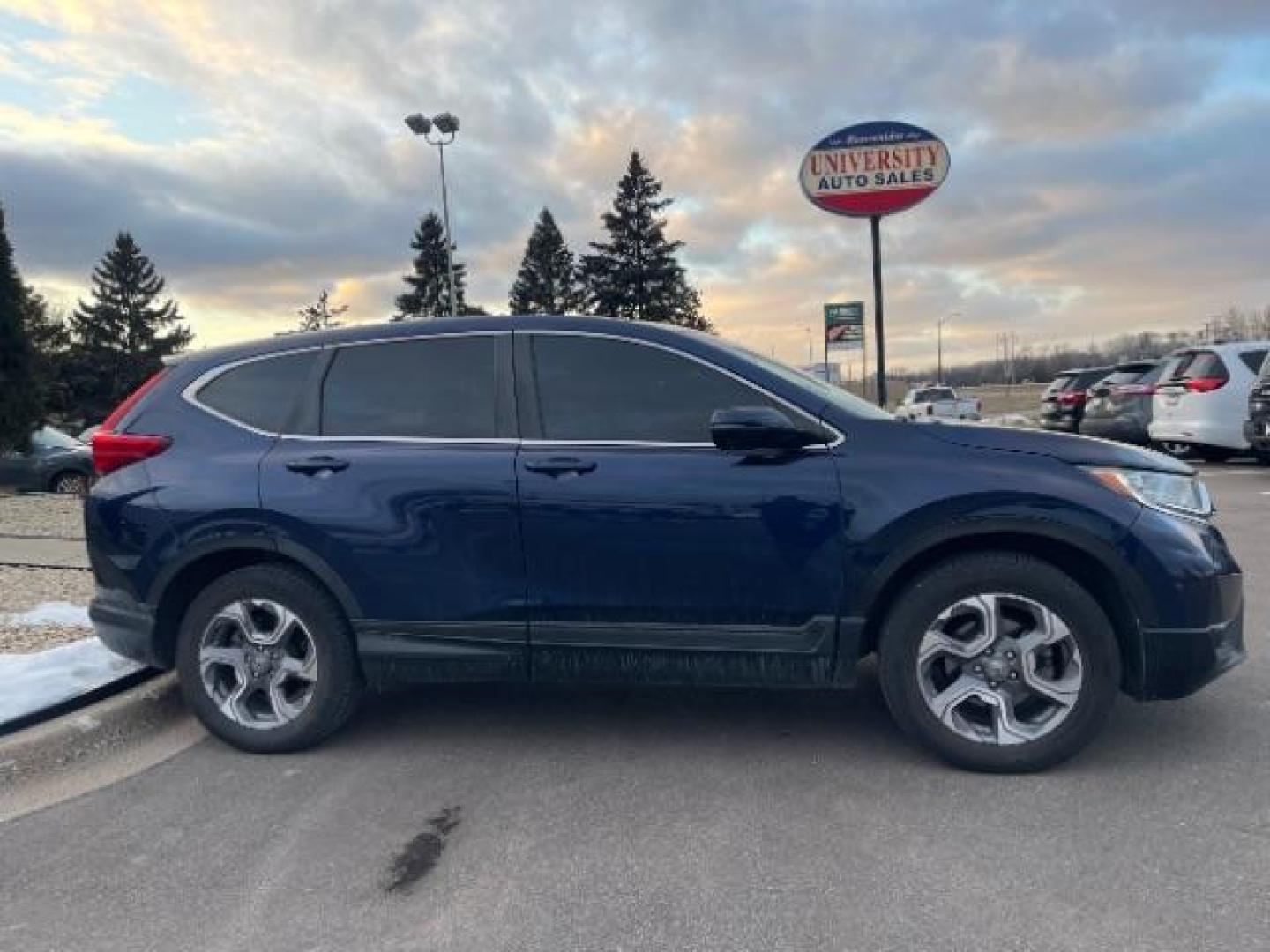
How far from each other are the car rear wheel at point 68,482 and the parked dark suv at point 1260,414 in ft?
54.5

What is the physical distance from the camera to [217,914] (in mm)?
2771

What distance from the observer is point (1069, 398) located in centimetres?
2098

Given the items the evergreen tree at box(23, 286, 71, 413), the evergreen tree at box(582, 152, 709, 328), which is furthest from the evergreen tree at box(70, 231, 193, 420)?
the evergreen tree at box(582, 152, 709, 328)

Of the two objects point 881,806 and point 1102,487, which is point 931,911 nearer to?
point 881,806

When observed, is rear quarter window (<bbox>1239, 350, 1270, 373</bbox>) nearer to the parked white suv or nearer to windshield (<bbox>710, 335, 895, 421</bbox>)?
the parked white suv

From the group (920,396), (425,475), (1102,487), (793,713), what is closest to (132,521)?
(425,475)

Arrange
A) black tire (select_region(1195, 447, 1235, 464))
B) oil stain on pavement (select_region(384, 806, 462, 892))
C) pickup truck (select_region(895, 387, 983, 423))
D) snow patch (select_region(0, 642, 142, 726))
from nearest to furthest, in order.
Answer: oil stain on pavement (select_region(384, 806, 462, 892)) < snow patch (select_region(0, 642, 142, 726)) < black tire (select_region(1195, 447, 1235, 464)) < pickup truck (select_region(895, 387, 983, 423))

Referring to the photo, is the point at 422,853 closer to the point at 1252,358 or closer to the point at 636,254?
the point at 1252,358

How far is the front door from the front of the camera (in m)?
3.51

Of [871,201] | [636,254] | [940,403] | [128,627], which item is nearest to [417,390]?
[128,627]

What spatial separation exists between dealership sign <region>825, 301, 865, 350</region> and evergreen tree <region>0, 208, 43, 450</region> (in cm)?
1775

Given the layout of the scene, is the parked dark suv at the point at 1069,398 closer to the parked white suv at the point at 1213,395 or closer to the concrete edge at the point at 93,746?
the parked white suv at the point at 1213,395

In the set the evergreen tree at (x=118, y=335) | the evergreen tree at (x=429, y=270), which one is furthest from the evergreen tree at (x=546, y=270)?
the evergreen tree at (x=118, y=335)

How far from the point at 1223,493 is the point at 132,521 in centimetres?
1133
